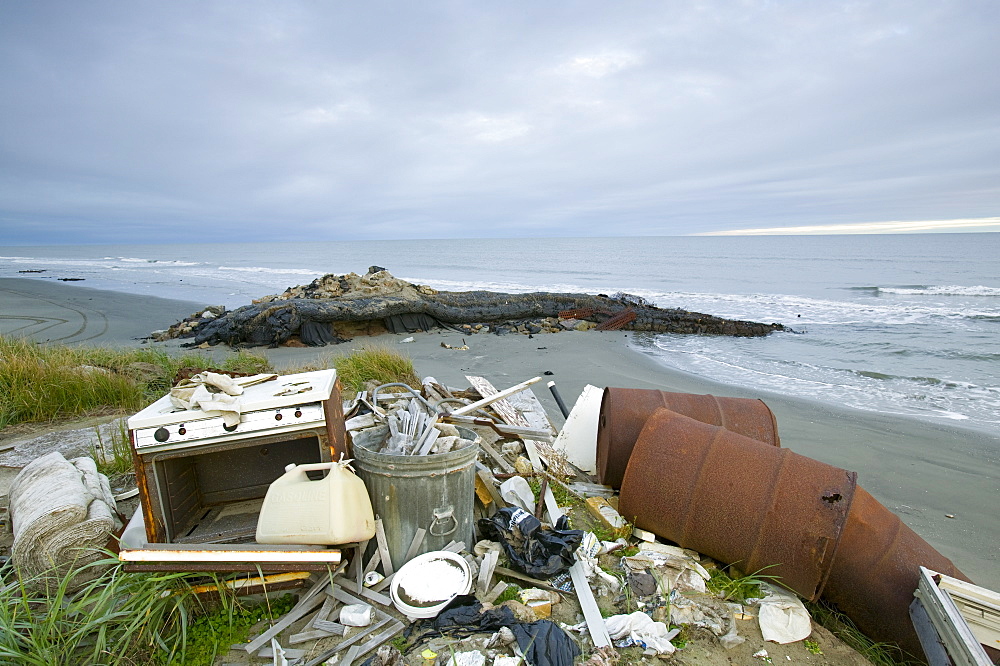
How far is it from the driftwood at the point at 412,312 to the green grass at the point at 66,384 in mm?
4716

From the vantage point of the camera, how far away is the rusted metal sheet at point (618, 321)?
15562 millimetres

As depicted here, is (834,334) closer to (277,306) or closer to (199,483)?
(277,306)

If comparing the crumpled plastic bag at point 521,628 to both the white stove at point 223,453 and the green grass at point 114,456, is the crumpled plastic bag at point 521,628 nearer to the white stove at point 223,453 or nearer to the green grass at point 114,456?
the white stove at point 223,453

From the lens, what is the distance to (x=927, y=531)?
181 inches


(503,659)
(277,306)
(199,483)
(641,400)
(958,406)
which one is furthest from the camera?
(277,306)

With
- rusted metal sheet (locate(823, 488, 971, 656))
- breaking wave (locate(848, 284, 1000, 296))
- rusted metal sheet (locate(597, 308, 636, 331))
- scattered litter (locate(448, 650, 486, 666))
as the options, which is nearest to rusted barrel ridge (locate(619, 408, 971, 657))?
rusted metal sheet (locate(823, 488, 971, 656))

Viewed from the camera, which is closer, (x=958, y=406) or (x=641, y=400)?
(x=641, y=400)

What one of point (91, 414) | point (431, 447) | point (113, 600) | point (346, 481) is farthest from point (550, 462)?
point (91, 414)

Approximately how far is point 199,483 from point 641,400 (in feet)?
10.6

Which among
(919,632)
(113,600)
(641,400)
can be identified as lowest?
(919,632)

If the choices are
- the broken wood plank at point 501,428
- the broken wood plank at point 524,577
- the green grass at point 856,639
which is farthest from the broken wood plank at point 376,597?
the green grass at point 856,639

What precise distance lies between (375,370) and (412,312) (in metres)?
6.87

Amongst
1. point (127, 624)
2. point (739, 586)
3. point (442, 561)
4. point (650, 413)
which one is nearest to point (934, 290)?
point (650, 413)

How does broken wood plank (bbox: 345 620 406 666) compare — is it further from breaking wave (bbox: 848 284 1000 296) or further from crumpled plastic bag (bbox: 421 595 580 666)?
breaking wave (bbox: 848 284 1000 296)
